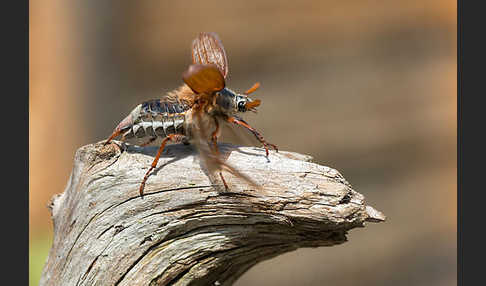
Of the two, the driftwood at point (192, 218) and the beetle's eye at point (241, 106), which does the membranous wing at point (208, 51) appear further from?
the driftwood at point (192, 218)

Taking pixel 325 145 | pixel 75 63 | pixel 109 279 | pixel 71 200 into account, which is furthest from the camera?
pixel 75 63

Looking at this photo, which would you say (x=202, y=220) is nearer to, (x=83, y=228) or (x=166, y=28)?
(x=83, y=228)

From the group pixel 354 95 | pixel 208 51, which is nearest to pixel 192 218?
pixel 208 51

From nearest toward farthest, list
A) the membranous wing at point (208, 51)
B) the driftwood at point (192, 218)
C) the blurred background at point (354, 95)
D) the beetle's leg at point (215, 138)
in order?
the driftwood at point (192, 218)
the beetle's leg at point (215, 138)
the membranous wing at point (208, 51)
the blurred background at point (354, 95)

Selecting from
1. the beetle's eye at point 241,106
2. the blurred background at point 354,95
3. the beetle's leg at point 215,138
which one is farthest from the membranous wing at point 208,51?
the blurred background at point 354,95

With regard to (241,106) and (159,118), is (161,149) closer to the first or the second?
(159,118)

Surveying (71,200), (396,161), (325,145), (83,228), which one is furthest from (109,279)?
(396,161)

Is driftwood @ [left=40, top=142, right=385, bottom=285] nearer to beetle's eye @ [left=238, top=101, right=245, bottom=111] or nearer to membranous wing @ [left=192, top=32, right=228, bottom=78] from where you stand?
beetle's eye @ [left=238, top=101, right=245, bottom=111]
